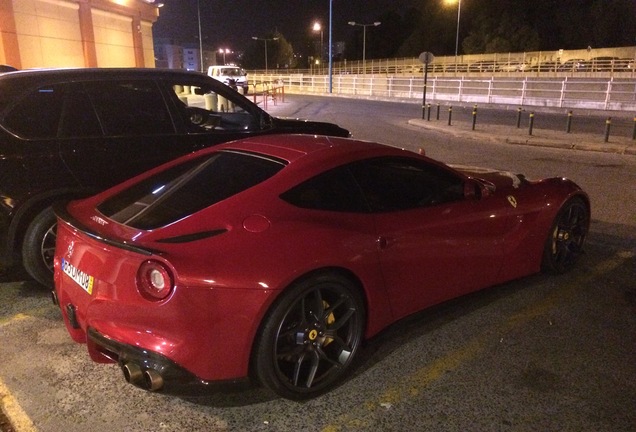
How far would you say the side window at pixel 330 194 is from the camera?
325 cm

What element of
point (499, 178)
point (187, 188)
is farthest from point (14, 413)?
point (499, 178)

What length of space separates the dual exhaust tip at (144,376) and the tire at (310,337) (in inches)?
20.5

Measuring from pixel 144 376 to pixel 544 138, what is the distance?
47.2ft

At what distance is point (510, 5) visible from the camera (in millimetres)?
62906

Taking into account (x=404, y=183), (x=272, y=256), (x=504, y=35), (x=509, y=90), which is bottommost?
(x=509, y=90)

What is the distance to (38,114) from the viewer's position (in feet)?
15.1

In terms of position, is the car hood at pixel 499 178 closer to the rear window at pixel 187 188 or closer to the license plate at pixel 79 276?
the rear window at pixel 187 188

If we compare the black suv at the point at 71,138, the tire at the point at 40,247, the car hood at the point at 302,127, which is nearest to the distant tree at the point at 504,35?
the car hood at the point at 302,127

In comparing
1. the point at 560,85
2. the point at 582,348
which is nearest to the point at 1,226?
the point at 582,348

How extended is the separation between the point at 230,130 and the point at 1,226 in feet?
8.10

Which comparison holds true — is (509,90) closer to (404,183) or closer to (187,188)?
(404,183)

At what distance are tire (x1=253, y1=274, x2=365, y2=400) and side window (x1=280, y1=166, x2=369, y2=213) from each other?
46cm

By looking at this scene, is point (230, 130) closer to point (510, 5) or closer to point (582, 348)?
point (582, 348)

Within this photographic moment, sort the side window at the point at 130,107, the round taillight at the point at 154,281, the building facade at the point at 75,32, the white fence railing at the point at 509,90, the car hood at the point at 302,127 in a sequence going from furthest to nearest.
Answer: the white fence railing at the point at 509,90
the building facade at the point at 75,32
the car hood at the point at 302,127
the side window at the point at 130,107
the round taillight at the point at 154,281
